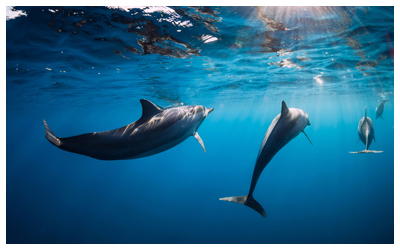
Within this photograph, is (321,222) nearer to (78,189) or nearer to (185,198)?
(185,198)

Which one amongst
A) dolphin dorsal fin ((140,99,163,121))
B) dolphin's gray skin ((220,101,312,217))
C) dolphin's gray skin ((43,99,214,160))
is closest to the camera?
dolphin's gray skin ((43,99,214,160))

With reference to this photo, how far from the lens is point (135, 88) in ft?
57.5

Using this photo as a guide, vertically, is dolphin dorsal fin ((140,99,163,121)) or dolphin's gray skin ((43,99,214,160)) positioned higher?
dolphin dorsal fin ((140,99,163,121))

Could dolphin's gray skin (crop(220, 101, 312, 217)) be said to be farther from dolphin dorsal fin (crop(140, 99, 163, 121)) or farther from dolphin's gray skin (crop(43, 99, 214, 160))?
dolphin dorsal fin (crop(140, 99, 163, 121))

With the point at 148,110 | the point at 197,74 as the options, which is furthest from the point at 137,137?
the point at 197,74

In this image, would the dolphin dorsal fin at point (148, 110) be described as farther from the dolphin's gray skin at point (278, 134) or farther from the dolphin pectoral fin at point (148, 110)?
the dolphin's gray skin at point (278, 134)

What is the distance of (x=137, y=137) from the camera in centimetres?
317

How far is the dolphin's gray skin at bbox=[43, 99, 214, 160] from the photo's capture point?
2.92 metres

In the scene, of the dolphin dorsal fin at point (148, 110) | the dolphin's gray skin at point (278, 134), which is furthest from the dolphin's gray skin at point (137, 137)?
the dolphin's gray skin at point (278, 134)

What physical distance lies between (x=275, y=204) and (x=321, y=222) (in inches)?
309

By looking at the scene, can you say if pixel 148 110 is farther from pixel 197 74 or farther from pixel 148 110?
pixel 197 74

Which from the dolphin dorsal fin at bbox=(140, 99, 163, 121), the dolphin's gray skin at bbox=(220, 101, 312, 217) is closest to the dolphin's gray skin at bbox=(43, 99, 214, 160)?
the dolphin dorsal fin at bbox=(140, 99, 163, 121)

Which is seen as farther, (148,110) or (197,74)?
(197,74)
